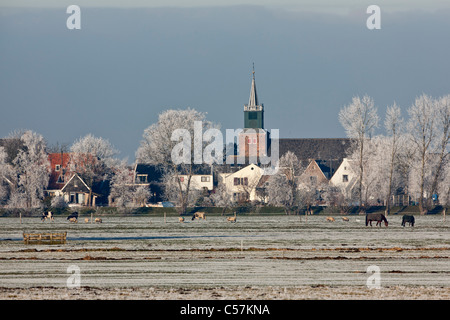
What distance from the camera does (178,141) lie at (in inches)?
4156

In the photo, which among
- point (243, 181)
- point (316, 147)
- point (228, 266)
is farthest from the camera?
point (316, 147)

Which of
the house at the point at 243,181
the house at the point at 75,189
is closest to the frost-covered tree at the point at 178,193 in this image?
the house at the point at 243,181

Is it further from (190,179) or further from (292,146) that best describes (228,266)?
(292,146)

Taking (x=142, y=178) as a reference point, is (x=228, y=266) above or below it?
below

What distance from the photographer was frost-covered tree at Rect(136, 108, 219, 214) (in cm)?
10550

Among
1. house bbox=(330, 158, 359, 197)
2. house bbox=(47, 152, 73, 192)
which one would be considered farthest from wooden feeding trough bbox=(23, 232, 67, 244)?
house bbox=(330, 158, 359, 197)

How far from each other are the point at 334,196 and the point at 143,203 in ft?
85.7

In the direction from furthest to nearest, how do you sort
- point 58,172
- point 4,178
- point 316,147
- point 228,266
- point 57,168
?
point 316,147, point 57,168, point 58,172, point 4,178, point 228,266

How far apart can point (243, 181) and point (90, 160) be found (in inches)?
1015

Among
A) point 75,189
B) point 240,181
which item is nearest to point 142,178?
point 75,189

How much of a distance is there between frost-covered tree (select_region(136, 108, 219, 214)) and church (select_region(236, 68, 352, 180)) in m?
44.3

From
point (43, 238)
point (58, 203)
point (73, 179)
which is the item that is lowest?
point (43, 238)

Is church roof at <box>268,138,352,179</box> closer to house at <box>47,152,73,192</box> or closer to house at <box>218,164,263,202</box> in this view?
house at <box>218,164,263,202</box>
